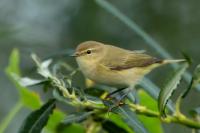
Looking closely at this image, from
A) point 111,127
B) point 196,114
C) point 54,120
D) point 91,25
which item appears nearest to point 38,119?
point 54,120

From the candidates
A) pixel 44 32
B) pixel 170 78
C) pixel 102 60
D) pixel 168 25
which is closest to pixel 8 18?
pixel 44 32

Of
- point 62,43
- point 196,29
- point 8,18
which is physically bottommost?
point 196,29

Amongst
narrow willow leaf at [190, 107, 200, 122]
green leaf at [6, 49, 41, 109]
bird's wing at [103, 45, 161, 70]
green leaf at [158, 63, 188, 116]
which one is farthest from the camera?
bird's wing at [103, 45, 161, 70]

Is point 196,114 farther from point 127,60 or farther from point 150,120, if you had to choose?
point 127,60

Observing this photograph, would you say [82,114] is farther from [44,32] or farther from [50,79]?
[44,32]

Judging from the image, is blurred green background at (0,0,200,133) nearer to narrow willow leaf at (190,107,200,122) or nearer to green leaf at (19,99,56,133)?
green leaf at (19,99,56,133)

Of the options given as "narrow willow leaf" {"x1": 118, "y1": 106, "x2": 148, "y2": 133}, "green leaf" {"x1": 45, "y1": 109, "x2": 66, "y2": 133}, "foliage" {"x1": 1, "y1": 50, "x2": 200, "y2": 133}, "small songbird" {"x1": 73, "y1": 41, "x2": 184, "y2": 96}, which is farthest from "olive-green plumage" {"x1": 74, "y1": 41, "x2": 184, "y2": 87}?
"narrow willow leaf" {"x1": 118, "y1": 106, "x2": 148, "y2": 133}
